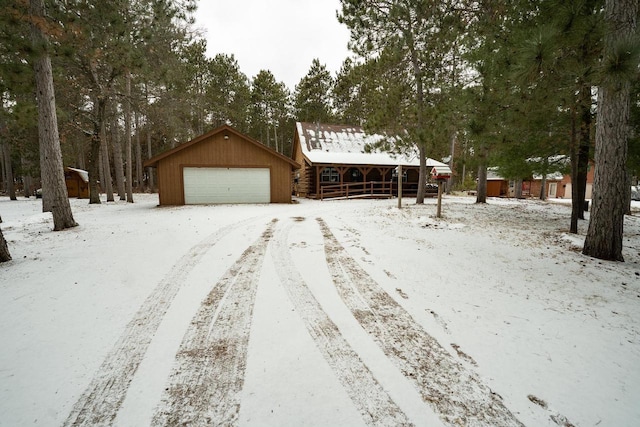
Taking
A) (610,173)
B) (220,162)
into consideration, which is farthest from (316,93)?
(610,173)

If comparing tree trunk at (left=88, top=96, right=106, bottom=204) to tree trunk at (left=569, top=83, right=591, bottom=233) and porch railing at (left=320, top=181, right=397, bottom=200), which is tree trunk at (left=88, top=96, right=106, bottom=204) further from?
tree trunk at (left=569, top=83, right=591, bottom=233)

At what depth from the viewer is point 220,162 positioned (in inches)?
613

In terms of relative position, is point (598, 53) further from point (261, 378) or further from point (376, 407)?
point (261, 378)

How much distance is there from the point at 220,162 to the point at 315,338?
47.8ft

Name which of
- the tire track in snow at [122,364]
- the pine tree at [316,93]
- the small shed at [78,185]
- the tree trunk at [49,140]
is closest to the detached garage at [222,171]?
the tree trunk at [49,140]

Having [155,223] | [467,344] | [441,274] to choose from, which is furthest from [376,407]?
[155,223]

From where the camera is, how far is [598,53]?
17.9 feet

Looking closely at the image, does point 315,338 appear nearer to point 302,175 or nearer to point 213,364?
point 213,364

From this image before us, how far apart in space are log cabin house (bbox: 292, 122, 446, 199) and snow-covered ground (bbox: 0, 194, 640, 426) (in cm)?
1530

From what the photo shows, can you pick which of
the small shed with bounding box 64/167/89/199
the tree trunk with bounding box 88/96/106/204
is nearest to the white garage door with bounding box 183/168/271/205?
the tree trunk with bounding box 88/96/106/204

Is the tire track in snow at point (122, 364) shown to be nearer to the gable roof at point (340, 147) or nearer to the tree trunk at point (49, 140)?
the tree trunk at point (49, 140)

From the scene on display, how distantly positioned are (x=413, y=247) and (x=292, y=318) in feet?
12.7

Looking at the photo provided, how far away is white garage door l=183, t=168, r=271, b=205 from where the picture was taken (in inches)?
604

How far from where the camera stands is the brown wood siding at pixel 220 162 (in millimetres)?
14953
